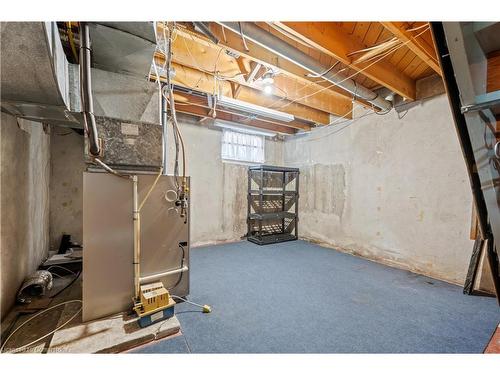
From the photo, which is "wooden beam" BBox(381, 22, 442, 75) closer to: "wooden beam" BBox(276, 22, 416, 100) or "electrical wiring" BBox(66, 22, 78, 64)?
"wooden beam" BBox(276, 22, 416, 100)

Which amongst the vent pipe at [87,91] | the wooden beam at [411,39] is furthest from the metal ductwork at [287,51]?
the vent pipe at [87,91]

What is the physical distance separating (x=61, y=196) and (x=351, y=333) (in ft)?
12.5

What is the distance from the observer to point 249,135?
4742 mm

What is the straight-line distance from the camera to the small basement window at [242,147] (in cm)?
444

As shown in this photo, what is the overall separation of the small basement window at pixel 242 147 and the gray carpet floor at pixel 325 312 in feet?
7.54

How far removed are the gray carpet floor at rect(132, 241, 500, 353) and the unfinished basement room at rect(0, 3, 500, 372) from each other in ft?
0.06

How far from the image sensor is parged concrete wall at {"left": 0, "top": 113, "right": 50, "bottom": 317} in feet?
5.46

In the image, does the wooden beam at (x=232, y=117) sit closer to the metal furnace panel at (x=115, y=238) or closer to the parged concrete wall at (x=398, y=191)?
the parged concrete wall at (x=398, y=191)

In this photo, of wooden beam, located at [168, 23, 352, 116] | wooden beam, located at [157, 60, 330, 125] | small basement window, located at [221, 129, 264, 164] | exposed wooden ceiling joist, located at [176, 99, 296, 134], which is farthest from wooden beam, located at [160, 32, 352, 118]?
small basement window, located at [221, 129, 264, 164]

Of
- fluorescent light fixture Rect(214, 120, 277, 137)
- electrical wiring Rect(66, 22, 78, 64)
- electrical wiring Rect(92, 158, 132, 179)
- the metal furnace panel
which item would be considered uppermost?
fluorescent light fixture Rect(214, 120, 277, 137)

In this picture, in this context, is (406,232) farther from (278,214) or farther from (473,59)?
(473,59)

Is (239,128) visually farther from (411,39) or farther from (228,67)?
(411,39)

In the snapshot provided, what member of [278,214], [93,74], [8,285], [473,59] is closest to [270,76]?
[93,74]

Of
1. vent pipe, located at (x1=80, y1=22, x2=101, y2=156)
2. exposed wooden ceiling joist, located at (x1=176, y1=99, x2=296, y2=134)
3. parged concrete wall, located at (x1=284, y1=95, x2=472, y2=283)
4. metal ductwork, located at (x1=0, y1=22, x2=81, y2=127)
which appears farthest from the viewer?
exposed wooden ceiling joist, located at (x1=176, y1=99, x2=296, y2=134)
